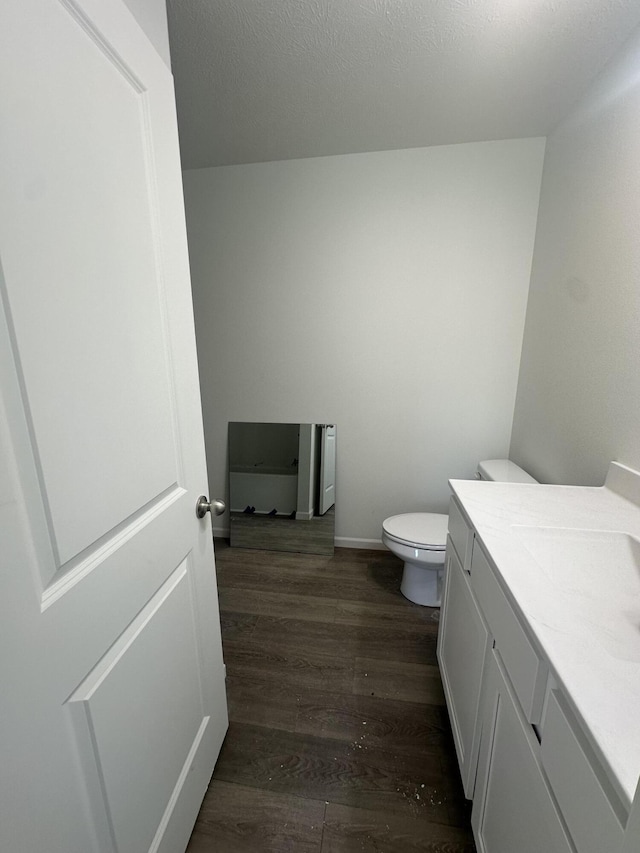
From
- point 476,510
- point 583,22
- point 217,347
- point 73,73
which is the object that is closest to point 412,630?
point 476,510

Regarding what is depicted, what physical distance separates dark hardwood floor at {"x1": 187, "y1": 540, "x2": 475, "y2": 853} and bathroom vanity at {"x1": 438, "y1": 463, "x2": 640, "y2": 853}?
0.20 m

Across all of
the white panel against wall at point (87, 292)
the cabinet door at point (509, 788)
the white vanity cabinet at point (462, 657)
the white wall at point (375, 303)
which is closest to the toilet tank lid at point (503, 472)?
the white wall at point (375, 303)

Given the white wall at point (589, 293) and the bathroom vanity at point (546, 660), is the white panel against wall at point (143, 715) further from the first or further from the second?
the white wall at point (589, 293)

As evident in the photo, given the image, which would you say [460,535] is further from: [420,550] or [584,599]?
[420,550]

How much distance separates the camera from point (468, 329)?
2086mm

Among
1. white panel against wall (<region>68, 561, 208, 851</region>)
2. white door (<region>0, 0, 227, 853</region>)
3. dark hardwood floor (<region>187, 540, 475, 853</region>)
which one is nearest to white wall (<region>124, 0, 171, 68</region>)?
white door (<region>0, 0, 227, 853</region>)

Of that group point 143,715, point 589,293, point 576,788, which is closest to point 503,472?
point 589,293

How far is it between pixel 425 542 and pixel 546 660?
48.1 inches

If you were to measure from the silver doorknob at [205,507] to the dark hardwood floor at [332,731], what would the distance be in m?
0.91

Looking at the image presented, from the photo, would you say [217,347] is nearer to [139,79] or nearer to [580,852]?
[139,79]

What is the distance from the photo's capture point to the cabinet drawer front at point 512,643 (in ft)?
2.12

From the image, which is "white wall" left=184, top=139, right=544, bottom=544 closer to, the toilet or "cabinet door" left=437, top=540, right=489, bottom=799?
the toilet

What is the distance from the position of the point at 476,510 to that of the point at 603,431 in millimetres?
639

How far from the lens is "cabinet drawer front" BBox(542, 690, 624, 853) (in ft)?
1.45
